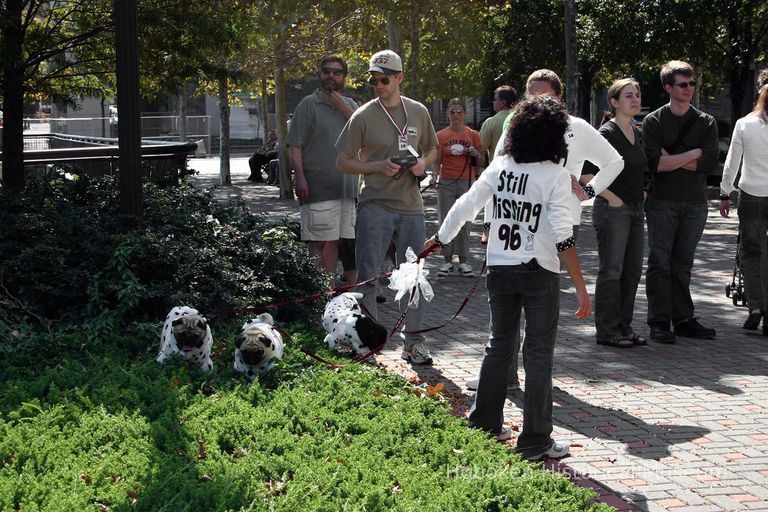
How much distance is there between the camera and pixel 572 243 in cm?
550

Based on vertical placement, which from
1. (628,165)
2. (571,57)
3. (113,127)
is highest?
(571,57)

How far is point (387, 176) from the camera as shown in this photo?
789cm

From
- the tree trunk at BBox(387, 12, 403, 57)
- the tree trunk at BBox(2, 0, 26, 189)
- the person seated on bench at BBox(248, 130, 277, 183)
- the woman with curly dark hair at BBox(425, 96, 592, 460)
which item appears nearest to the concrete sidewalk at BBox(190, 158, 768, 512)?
the woman with curly dark hair at BBox(425, 96, 592, 460)

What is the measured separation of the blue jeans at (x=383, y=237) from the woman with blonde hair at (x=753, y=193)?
288cm

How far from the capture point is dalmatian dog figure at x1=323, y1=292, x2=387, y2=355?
7504 mm

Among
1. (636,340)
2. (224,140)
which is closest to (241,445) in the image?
(636,340)

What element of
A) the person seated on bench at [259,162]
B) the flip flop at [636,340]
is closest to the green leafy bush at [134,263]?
the flip flop at [636,340]

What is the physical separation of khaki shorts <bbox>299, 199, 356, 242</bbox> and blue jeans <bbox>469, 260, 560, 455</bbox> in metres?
3.76

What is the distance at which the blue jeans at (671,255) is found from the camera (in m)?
8.88

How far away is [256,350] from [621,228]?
10.8 feet

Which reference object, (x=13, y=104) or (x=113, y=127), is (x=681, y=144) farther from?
(x=113, y=127)

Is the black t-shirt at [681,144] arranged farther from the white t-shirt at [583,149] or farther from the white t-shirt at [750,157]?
the white t-shirt at [583,149]

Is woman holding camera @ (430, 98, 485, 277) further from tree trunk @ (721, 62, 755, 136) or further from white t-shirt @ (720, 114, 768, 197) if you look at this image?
tree trunk @ (721, 62, 755, 136)

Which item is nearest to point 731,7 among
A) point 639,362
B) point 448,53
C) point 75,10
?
point 448,53
